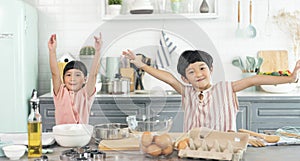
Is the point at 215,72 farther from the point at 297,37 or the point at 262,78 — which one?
the point at 262,78

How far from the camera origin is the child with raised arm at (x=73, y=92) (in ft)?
9.07

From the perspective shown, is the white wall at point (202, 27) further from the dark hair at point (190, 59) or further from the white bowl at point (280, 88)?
the dark hair at point (190, 59)

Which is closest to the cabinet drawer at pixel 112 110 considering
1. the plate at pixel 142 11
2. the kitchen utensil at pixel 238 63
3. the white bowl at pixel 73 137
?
the plate at pixel 142 11

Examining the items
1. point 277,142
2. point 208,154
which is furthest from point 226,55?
point 208,154

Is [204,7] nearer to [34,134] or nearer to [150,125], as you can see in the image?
[150,125]

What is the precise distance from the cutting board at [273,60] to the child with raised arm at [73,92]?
6.78 ft

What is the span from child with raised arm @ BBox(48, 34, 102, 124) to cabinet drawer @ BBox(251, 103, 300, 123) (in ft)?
5.25

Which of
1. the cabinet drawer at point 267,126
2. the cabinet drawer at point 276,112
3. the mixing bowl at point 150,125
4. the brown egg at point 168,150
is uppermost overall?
the mixing bowl at point 150,125

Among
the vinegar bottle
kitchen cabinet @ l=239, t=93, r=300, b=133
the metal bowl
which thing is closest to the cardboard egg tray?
the metal bowl

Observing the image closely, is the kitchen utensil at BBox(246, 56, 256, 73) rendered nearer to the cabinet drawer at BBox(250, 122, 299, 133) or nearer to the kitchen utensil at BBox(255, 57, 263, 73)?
the kitchen utensil at BBox(255, 57, 263, 73)

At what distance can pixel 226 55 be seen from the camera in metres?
4.54

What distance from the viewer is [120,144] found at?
2.12 meters

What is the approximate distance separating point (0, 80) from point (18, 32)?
1.38 feet

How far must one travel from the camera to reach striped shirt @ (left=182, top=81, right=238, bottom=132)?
2562mm
